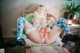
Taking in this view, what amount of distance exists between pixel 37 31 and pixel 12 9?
352 mm

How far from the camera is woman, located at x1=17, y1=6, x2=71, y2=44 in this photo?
150 centimetres

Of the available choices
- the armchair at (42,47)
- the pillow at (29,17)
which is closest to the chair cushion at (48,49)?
the armchair at (42,47)

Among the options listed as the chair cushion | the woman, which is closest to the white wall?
the woman

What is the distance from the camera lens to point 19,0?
1.44m

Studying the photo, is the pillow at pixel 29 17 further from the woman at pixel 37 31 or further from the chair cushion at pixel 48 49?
the chair cushion at pixel 48 49

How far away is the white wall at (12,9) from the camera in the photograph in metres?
1.44

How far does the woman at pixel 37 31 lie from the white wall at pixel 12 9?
0.22 ft

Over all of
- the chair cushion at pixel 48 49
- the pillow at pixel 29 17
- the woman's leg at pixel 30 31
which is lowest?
the chair cushion at pixel 48 49

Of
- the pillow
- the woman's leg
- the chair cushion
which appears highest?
the pillow

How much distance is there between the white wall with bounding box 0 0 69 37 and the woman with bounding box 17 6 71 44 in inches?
2.6

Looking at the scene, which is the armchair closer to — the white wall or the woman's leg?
the woman's leg

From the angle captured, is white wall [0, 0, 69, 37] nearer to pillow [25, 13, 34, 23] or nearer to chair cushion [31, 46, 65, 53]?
pillow [25, 13, 34, 23]

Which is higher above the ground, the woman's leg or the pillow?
the pillow

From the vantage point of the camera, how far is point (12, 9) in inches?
57.6
